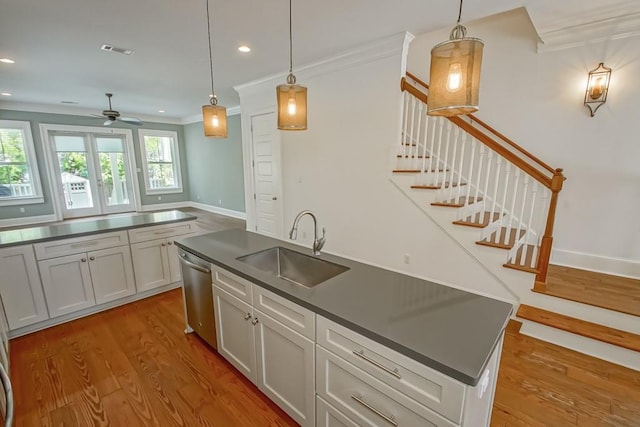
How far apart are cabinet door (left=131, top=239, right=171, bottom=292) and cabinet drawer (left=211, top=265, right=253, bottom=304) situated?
5.03 feet

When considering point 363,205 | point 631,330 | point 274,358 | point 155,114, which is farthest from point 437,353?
point 155,114

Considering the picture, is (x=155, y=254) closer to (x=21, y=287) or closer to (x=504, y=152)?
(x=21, y=287)

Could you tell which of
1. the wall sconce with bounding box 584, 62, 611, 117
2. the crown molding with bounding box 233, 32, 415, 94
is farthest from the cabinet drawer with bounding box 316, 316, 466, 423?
the wall sconce with bounding box 584, 62, 611, 117

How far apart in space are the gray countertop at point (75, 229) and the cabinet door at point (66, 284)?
0.71ft

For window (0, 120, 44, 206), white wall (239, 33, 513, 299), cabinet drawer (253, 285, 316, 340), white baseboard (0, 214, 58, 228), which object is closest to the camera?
cabinet drawer (253, 285, 316, 340)

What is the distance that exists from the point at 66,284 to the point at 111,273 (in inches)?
13.5

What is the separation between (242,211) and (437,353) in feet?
22.2

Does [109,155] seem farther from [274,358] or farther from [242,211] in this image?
[274,358]

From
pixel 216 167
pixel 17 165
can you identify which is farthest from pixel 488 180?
pixel 17 165

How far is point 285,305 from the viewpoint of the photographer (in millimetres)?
1441

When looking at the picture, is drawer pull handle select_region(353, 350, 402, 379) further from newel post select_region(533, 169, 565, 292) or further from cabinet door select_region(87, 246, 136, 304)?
cabinet door select_region(87, 246, 136, 304)

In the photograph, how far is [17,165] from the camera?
20.1ft

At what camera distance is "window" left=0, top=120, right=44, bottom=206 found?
5984 millimetres

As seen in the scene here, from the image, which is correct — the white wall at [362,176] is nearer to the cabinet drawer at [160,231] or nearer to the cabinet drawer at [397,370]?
the cabinet drawer at [160,231]
